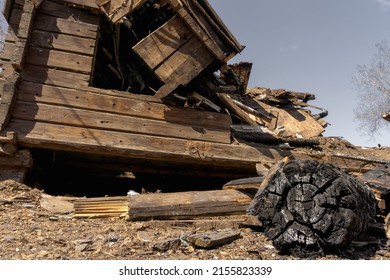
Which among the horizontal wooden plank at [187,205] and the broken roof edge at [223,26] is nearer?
the horizontal wooden plank at [187,205]

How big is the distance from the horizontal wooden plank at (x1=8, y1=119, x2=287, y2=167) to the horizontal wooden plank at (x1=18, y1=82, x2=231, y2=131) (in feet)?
1.61

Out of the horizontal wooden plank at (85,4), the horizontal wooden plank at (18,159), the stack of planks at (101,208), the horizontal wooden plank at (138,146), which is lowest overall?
the stack of planks at (101,208)

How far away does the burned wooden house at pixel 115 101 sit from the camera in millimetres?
6391

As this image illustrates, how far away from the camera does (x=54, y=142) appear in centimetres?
628

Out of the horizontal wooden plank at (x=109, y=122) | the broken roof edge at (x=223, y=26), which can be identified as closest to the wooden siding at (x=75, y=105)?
the horizontal wooden plank at (x=109, y=122)

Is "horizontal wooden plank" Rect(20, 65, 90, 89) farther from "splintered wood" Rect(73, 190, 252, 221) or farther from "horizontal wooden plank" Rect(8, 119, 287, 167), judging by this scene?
"splintered wood" Rect(73, 190, 252, 221)

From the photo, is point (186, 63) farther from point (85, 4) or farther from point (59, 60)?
point (59, 60)

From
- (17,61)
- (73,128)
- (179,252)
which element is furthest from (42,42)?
(179,252)

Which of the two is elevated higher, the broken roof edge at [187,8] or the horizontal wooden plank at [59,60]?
the broken roof edge at [187,8]

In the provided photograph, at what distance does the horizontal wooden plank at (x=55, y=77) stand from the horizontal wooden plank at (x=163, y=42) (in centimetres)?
138

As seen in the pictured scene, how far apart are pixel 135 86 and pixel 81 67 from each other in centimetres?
176

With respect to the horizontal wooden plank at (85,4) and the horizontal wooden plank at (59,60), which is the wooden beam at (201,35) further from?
the horizontal wooden plank at (59,60)

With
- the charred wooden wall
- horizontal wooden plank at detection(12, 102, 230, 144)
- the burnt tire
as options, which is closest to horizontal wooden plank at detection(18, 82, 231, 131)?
the charred wooden wall
